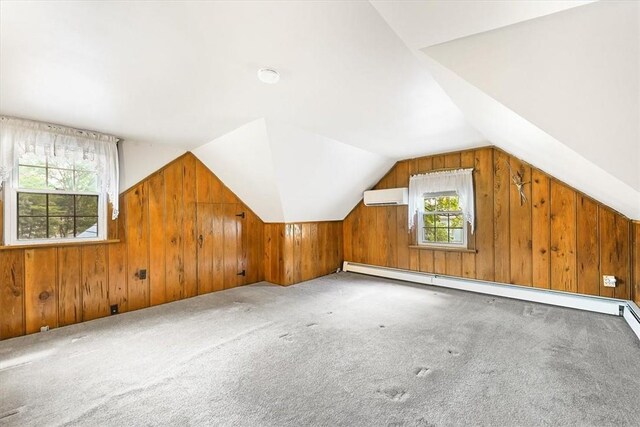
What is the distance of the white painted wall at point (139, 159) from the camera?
315cm

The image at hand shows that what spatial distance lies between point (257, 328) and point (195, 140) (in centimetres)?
228

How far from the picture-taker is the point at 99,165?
114 inches

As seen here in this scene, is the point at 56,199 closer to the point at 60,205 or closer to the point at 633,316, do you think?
the point at 60,205

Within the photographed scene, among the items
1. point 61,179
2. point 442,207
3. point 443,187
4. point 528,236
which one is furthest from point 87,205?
point 528,236

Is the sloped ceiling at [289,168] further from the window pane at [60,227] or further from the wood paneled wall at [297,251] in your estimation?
the window pane at [60,227]

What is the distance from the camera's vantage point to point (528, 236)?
11.2ft

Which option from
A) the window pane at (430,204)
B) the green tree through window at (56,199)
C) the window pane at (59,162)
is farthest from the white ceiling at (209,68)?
the window pane at (430,204)

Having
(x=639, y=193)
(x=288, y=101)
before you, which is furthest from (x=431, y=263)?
(x=288, y=101)

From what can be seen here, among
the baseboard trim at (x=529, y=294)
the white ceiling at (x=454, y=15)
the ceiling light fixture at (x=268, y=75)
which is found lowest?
the baseboard trim at (x=529, y=294)

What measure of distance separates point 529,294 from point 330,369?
2.82m

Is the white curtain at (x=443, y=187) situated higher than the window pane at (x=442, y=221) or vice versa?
the white curtain at (x=443, y=187)

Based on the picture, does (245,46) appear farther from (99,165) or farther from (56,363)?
(56,363)

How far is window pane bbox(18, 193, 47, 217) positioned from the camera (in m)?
2.57

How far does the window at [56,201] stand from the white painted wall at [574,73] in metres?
3.48
